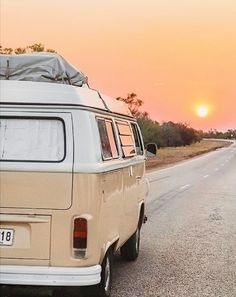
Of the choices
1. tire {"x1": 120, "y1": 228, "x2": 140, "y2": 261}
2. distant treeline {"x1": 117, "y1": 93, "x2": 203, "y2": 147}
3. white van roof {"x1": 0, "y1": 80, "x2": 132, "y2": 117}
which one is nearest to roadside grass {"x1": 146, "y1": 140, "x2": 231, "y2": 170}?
distant treeline {"x1": 117, "y1": 93, "x2": 203, "y2": 147}

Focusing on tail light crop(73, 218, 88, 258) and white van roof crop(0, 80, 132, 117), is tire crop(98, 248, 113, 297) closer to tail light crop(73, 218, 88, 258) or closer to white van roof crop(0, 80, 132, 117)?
tail light crop(73, 218, 88, 258)

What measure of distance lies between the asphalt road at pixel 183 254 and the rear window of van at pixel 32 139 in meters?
1.50

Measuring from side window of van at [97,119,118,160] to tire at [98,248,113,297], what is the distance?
98 centimetres

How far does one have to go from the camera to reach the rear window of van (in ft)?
18.9

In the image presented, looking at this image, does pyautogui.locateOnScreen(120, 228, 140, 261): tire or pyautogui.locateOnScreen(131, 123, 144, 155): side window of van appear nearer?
pyautogui.locateOnScreen(120, 228, 140, 261): tire

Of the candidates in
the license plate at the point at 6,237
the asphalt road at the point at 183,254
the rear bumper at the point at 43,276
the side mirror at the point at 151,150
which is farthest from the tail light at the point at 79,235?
the side mirror at the point at 151,150

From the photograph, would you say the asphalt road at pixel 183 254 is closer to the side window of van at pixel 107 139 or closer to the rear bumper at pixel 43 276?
the rear bumper at pixel 43 276

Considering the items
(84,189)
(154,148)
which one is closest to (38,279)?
(84,189)

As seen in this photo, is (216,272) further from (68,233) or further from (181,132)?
(181,132)

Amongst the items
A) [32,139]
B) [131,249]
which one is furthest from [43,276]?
[131,249]

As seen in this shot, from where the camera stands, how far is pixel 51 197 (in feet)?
18.4

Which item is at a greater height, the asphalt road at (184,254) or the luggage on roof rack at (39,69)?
the luggage on roof rack at (39,69)

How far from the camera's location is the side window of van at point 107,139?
6309 mm

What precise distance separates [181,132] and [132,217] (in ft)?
419
